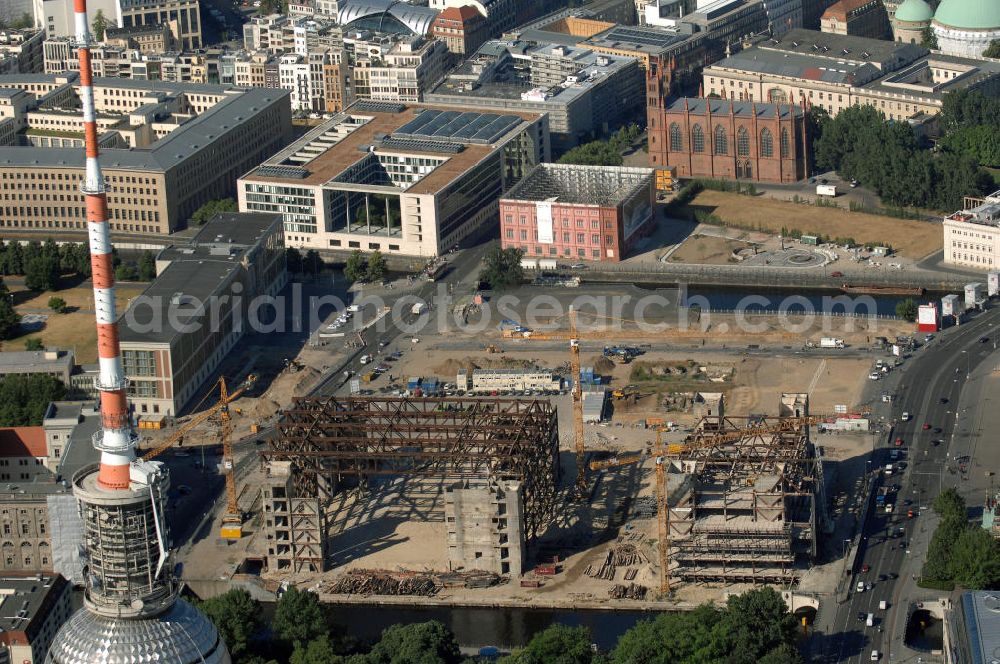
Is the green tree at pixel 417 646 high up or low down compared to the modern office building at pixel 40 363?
down

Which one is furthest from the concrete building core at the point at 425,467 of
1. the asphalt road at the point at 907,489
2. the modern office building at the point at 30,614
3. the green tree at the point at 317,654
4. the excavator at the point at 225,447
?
the asphalt road at the point at 907,489

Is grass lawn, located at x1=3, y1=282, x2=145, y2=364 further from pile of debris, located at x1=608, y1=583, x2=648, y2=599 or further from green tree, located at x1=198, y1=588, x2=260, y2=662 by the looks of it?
pile of debris, located at x1=608, y1=583, x2=648, y2=599

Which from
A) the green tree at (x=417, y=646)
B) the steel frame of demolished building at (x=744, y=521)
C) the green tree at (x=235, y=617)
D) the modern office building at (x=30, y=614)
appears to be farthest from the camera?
the steel frame of demolished building at (x=744, y=521)

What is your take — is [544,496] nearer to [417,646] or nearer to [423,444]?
[423,444]

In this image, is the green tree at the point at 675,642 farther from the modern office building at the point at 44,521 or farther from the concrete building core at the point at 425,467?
the modern office building at the point at 44,521

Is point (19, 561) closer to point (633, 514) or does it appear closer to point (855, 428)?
point (633, 514)
